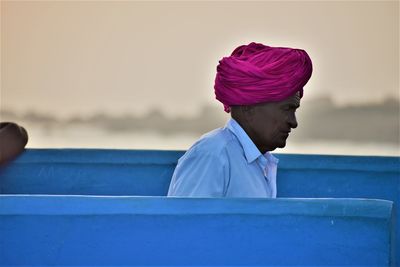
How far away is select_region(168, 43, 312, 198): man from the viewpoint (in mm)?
3467

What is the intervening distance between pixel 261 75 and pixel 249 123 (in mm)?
187

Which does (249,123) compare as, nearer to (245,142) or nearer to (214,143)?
(245,142)

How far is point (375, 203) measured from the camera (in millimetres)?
3113

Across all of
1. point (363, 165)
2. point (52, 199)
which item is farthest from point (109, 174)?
point (52, 199)

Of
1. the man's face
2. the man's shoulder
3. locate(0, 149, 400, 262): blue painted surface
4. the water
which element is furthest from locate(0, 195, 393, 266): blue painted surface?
the water

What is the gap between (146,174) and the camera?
185 inches

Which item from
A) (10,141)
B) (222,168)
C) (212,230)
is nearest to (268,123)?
(222,168)

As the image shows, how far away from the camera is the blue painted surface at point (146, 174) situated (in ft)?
15.2

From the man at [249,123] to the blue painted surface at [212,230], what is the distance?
344 millimetres

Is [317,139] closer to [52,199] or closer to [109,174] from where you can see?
[109,174]

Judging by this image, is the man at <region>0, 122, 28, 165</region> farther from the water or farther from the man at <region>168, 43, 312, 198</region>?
the water

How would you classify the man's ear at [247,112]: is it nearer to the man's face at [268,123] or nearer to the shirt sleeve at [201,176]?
the man's face at [268,123]

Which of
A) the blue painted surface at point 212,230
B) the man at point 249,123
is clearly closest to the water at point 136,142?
the man at point 249,123

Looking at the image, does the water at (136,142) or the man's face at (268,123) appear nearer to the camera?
the man's face at (268,123)
